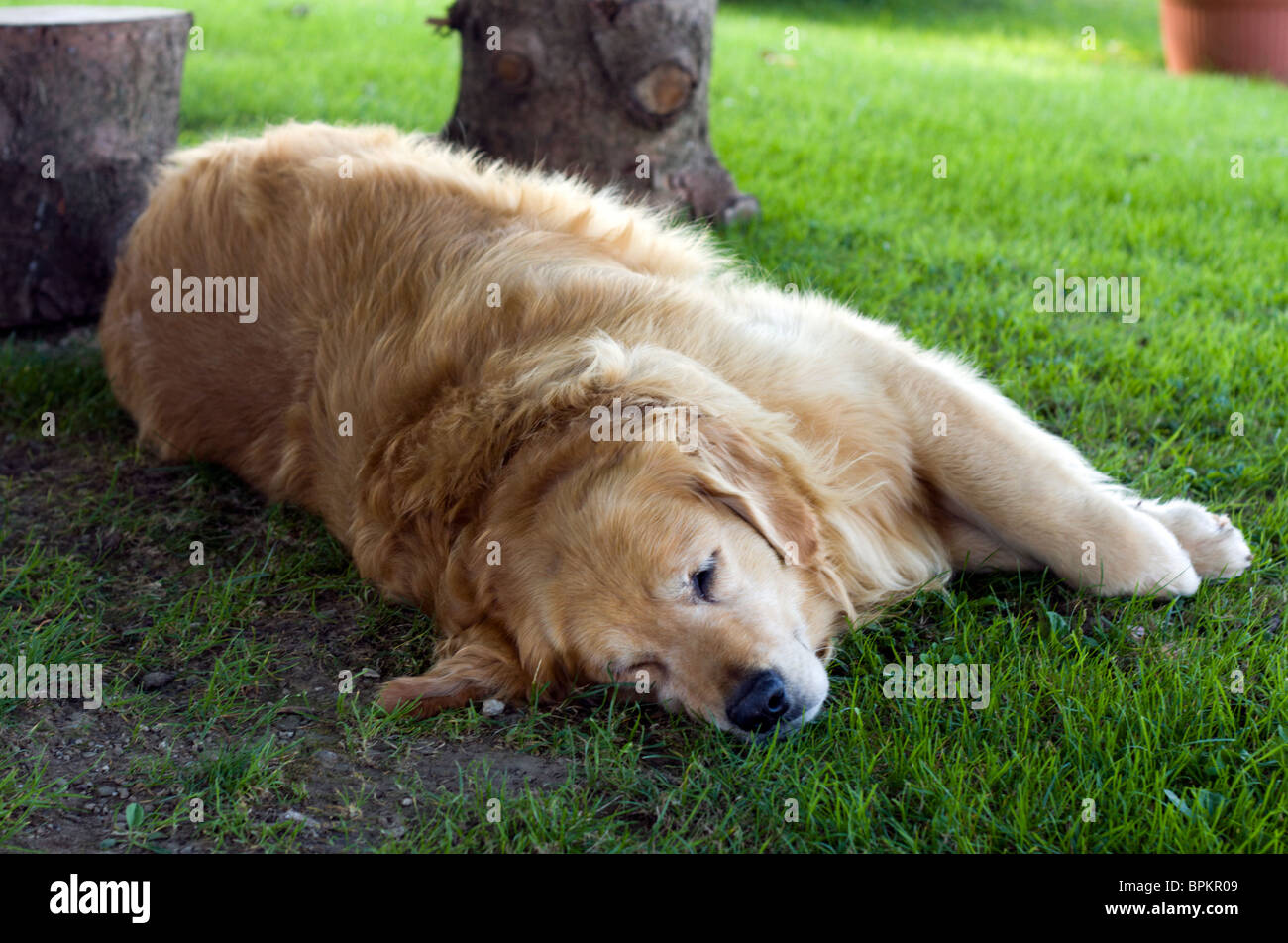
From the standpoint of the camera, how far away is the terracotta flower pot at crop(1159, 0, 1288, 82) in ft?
37.9

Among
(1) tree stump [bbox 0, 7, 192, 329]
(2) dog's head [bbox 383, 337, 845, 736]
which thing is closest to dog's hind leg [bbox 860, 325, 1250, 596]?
(2) dog's head [bbox 383, 337, 845, 736]

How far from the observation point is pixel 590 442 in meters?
2.82

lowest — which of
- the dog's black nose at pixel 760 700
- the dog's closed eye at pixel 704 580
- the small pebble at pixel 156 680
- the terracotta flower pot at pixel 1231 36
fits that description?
the small pebble at pixel 156 680

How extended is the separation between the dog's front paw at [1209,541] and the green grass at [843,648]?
0.06 metres

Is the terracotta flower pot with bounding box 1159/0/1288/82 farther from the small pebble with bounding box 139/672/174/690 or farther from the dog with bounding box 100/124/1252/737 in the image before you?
the small pebble with bounding box 139/672/174/690

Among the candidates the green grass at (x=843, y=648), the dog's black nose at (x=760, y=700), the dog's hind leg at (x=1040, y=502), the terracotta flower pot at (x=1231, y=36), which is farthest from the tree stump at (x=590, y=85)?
the terracotta flower pot at (x=1231, y=36)

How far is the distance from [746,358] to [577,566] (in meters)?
0.79

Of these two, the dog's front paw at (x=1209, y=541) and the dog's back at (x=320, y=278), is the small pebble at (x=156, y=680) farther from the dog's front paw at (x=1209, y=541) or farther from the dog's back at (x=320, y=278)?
the dog's front paw at (x=1209, y=541)

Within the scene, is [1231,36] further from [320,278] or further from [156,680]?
[156,680]

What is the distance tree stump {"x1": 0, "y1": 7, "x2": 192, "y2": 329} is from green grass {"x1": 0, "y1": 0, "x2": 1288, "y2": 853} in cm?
33

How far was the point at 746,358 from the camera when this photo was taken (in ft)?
10.3

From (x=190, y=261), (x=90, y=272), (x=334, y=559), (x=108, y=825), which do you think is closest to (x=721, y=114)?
(x=90, y=272)

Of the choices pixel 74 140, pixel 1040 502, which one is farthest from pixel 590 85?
pixel 1040 502

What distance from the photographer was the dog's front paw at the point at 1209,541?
315cm
